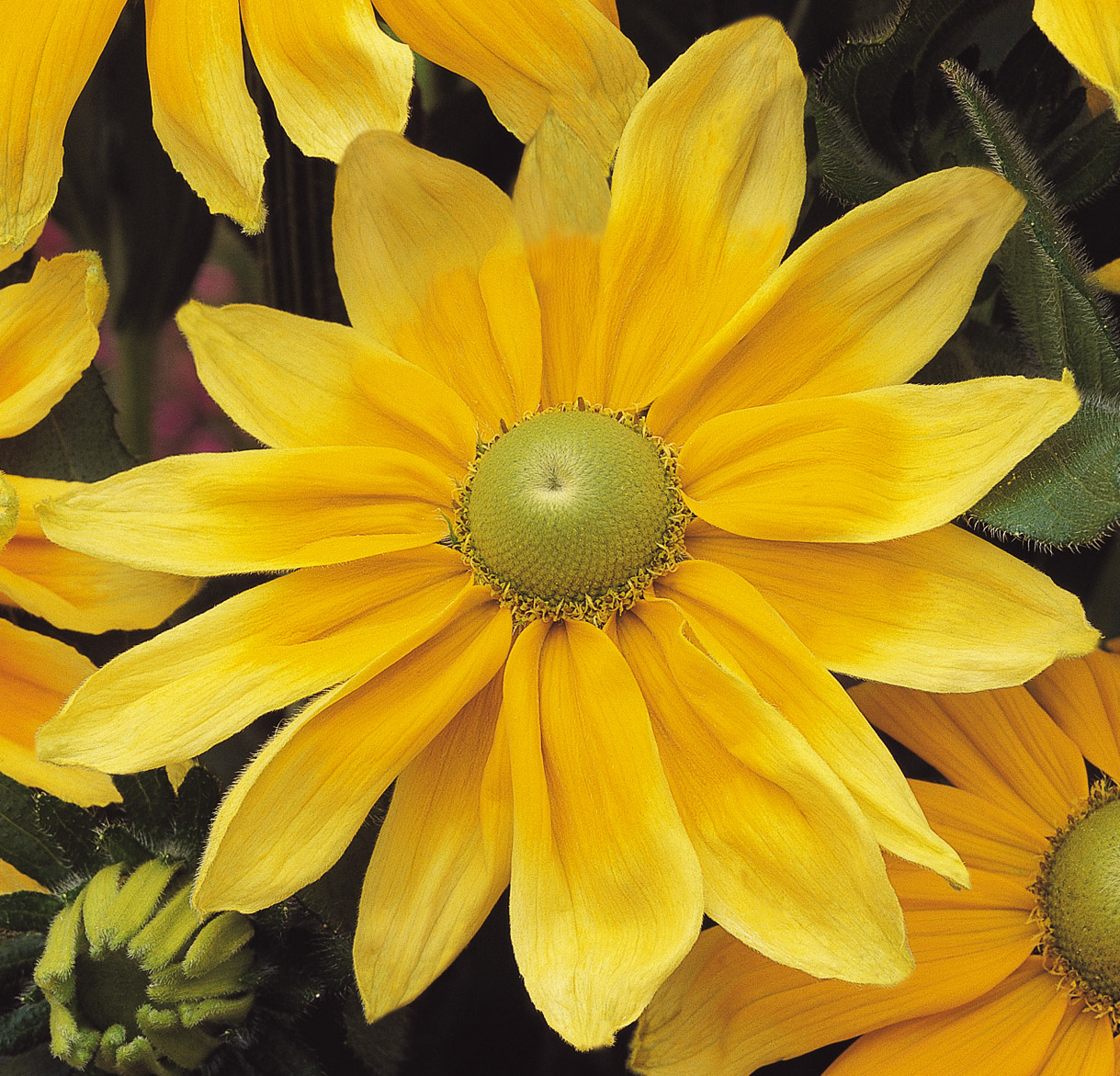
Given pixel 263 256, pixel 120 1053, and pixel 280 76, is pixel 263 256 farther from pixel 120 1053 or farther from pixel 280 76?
pixel 120 1053

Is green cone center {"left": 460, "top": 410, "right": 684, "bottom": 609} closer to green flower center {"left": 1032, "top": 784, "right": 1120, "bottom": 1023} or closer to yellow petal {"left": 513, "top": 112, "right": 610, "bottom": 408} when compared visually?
yellow petal {"left": 513, "top": 112, "right": 610, "bottom": 408}

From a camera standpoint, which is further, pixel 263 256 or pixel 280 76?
pixel 263 256

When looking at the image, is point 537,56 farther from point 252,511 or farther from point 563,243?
point 252,511

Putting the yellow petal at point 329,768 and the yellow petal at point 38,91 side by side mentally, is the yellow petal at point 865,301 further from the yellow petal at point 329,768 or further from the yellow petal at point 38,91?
the yellow petal at point 38,91

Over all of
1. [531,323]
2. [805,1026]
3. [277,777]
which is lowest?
[805,1026]

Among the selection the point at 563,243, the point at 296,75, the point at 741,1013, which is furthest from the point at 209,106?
the point at 741,1013

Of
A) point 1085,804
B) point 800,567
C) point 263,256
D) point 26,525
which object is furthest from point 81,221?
point 1085,804
